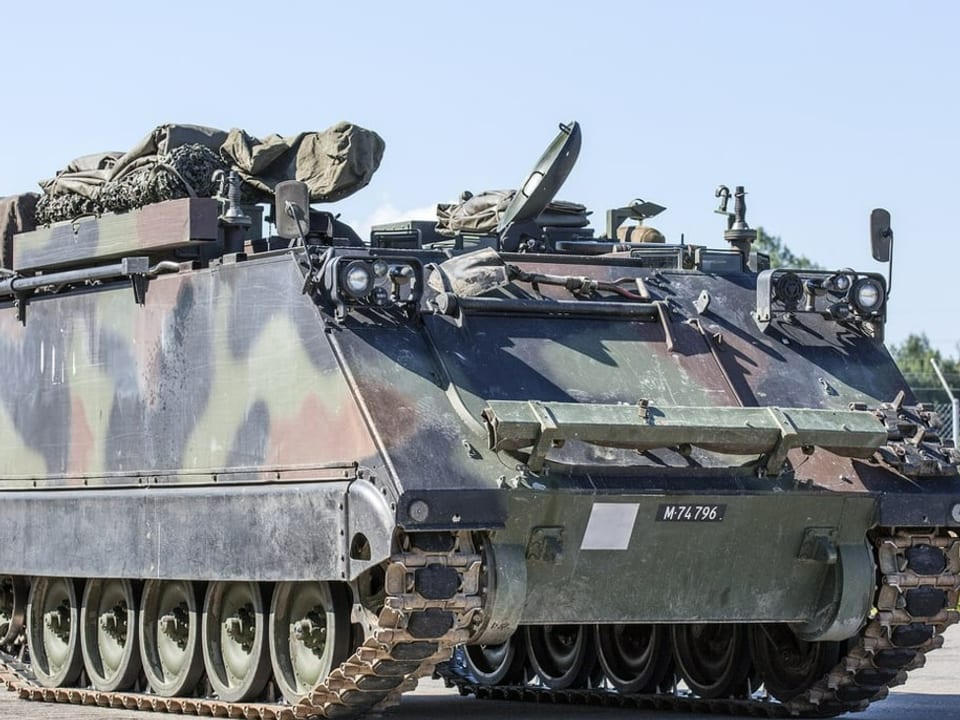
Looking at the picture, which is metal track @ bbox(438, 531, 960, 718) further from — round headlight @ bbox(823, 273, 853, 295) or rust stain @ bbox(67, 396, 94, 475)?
rust stain @ bbox(67, 396, 94, 475)

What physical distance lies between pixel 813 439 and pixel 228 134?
5.98m

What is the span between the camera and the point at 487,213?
17641mm

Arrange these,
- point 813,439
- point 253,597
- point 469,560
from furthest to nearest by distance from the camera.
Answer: point 253,597 < point 813,439 < point 469,560

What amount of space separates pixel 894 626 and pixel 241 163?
248 inches

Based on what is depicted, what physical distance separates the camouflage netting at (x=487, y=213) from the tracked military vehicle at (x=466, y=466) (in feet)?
0.48

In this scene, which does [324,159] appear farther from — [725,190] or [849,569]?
[849,569]

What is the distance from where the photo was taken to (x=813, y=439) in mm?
13672

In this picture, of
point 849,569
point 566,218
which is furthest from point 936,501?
point 566,218

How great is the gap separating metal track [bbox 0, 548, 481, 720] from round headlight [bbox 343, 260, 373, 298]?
6.01 feet

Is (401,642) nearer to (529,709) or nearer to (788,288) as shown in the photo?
(788,288)

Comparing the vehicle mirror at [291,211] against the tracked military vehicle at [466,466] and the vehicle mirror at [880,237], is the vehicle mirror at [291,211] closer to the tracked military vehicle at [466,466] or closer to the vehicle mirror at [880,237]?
the tracked military vehicle at [466,466]

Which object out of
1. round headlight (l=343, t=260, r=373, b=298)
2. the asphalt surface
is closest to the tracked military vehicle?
round headlight (l=343, t=260, r=373, b=298)

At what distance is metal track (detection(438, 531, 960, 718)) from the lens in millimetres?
14062

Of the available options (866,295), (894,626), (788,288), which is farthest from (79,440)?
(894,626)
